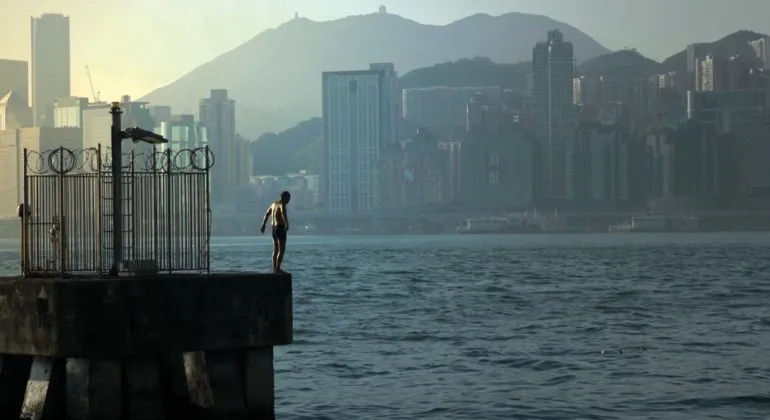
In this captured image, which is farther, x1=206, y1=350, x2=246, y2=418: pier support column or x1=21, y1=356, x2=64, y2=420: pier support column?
x1=206, y1=350, x2=246, y2=418: pier support column

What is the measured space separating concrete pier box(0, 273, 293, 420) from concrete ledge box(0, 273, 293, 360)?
0.04 feet

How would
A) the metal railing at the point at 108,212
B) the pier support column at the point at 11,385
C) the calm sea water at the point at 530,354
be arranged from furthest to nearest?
the calm sea water at the point at 530,354, the metal railing at the point at 108,212, the pier support column at the point at 11,385

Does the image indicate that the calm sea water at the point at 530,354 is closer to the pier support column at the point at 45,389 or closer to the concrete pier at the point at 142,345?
the concrete pier at the point at 142,345

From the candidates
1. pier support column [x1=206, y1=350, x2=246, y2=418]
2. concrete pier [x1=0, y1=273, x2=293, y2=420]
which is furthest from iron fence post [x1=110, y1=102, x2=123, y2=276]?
pier support column [x1=206, y1=350, x2=246, y2=418]

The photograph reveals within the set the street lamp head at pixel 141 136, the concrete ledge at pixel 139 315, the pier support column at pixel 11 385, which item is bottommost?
the pier support column at pixel 11 385

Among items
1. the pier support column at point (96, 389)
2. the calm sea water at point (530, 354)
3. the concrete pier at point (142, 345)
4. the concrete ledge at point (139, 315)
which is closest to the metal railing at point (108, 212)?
the concrete ledge at point (139, 315)

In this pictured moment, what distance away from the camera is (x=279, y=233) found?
22344mm

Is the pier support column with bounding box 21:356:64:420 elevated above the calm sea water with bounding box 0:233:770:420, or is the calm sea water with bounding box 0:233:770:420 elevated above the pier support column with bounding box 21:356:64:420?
the pier support column with bounding box 21:356:64:420

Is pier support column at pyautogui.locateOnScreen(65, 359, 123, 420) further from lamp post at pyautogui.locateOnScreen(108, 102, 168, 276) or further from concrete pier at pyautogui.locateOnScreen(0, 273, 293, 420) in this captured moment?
lamp post at pyautogui.locateOnScreen(108, 102, 168, 276)

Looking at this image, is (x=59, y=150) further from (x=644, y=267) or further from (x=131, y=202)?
(x=644, y=267)

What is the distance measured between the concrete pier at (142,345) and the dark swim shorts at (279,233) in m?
2.59

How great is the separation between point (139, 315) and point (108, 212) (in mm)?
2808

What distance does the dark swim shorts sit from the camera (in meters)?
22.3

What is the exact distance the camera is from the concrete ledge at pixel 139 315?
18297 mm
